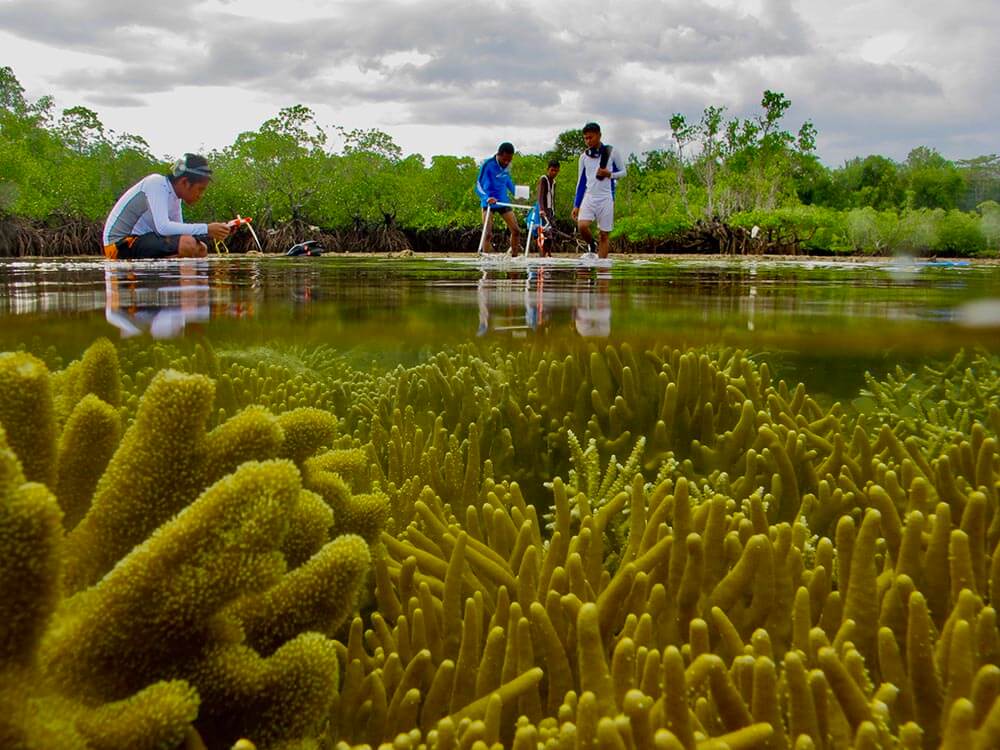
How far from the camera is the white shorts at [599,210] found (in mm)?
16359

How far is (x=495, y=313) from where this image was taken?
763 centimetres

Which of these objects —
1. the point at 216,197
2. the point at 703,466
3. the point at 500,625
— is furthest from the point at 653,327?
the point at 216,197

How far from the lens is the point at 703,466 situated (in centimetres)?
374

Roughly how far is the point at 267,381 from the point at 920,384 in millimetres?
5487

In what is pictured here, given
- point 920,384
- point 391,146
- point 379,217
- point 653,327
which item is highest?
point 391,146

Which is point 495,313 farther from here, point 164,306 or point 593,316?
point 164,306

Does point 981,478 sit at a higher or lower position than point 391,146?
lower

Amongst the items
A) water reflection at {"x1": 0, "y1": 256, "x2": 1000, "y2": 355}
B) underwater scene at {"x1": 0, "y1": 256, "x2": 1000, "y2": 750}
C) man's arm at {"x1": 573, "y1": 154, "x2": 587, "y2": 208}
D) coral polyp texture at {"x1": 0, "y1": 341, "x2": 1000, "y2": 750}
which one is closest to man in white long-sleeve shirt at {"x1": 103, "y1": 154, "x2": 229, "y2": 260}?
water reflection at {"x1": 0, "y1": 256, "x2": 1000, "y2": 355}

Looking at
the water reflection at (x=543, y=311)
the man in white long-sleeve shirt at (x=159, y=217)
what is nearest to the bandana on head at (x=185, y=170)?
the man in white long-sleeve shirt at (x=159, y=217)

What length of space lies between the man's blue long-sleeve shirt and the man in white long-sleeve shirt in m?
8.16

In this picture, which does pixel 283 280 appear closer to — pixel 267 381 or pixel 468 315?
pixel 468 315

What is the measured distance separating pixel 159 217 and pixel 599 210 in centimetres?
929

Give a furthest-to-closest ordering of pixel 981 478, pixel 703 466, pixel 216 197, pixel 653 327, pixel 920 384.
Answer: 1. pixel 216 197
2. pixel 653 327
3. pixel 920 384
4. pixel 703 466
5. pixel 981 478

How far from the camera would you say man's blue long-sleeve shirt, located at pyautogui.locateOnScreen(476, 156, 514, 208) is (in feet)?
57.1
